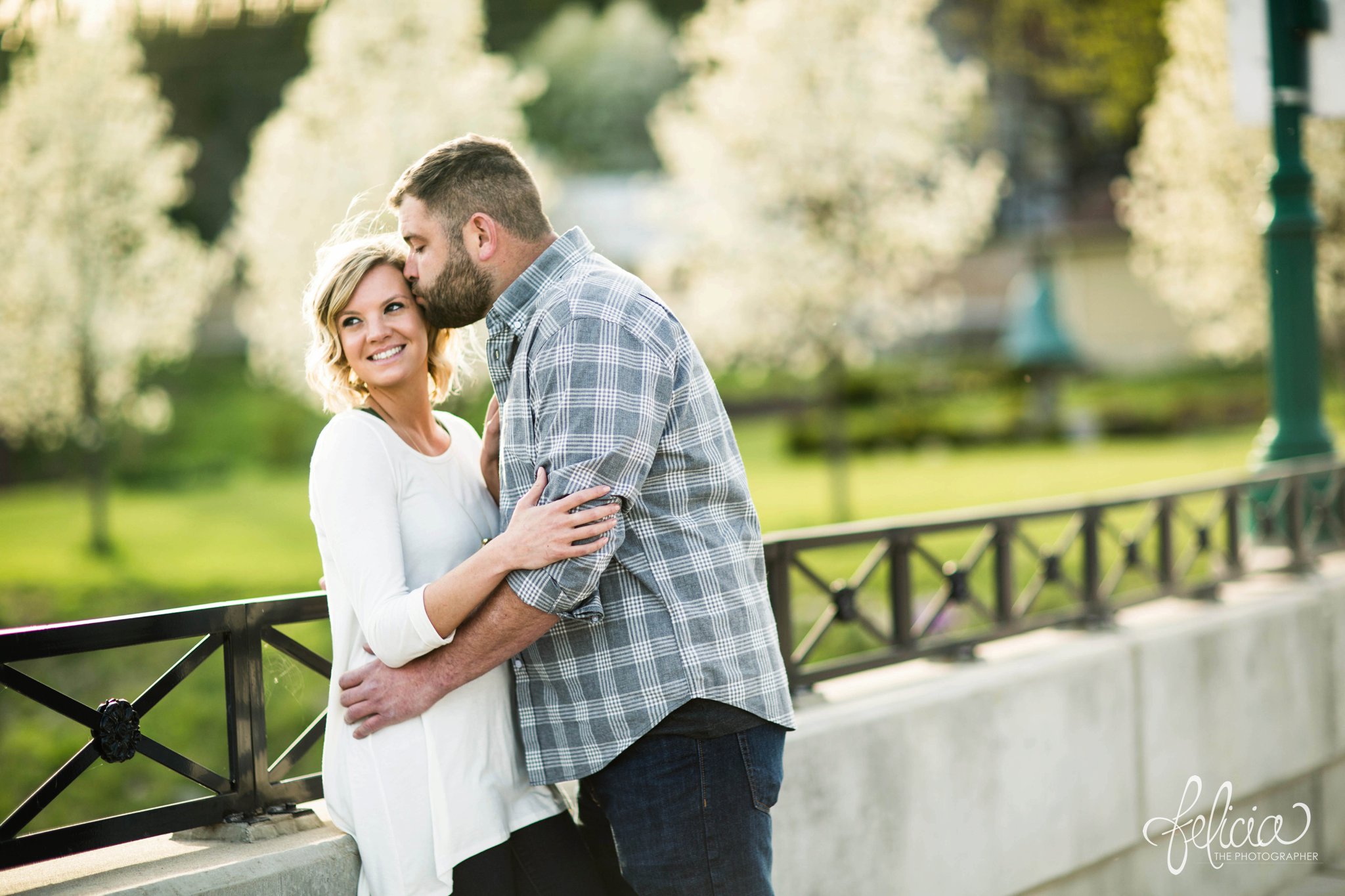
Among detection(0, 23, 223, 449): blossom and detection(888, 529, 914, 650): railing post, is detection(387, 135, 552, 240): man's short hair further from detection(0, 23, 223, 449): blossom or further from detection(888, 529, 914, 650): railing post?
detection(0, 23, 223, 449): blossom

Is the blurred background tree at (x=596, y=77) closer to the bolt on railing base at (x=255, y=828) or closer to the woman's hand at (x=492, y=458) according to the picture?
the woman's hand at (x=492, y=458)

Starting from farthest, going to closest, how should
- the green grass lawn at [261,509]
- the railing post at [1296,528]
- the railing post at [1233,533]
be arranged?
the green grass lawn at [261,509] < the railing post at [1296,528] < the railing post at [1233,533]

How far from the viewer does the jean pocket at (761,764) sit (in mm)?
2492

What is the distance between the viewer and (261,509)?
2066cm

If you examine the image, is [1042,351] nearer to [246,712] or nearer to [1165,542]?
[1165,542]

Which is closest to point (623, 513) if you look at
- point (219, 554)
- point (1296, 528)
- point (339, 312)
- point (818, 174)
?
point (339, 312)

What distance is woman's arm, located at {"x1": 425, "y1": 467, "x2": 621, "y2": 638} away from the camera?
2.29 m

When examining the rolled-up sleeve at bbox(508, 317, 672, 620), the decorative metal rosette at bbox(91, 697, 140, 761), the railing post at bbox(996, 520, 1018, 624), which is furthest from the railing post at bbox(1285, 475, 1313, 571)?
the decorative metal rosette at bbox(91, 697, 140, 761)

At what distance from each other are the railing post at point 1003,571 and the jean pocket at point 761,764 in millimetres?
2194

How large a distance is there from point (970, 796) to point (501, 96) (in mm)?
14486

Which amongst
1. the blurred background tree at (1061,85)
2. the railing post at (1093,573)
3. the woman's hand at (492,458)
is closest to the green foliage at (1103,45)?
the blurred background tree at (1061,85)

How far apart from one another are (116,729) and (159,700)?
0.15m

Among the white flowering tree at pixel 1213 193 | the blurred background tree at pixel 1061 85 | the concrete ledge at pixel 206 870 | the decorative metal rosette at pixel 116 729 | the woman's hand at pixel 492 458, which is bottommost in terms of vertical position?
the concrete ledge at pixel 206 870

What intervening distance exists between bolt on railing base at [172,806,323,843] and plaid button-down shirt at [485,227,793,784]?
2.16 ft
